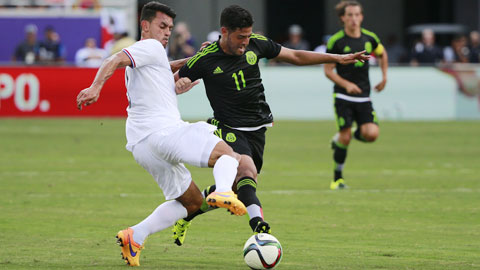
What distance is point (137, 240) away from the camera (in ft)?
24.0

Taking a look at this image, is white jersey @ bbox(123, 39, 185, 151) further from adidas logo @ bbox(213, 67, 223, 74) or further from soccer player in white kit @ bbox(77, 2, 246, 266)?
adidas logo @ bbox(213, 67, 223, 74)

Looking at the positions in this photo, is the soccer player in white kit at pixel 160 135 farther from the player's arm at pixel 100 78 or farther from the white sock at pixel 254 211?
the white sock at pixel 254 211

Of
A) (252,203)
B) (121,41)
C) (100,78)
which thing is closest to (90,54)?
(121,41)

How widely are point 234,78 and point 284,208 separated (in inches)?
126

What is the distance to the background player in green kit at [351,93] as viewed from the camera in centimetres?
1276

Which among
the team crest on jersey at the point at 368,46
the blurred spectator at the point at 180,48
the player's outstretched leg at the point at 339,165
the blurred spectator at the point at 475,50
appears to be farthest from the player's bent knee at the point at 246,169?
the blurred spectator at the point at 475,50

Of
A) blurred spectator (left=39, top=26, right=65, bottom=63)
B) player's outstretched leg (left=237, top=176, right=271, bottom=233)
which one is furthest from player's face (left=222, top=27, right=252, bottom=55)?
blurred spectator (left=39, top=26, right=65, bottom=63)

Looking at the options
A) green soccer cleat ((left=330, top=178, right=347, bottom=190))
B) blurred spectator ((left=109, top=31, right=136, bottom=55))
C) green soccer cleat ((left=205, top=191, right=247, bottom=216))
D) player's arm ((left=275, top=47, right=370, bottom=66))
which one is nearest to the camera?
green soccer cleat ((left=205, top=191, right=247, bottom=216))

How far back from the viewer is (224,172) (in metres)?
6.78

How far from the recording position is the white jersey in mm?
7066

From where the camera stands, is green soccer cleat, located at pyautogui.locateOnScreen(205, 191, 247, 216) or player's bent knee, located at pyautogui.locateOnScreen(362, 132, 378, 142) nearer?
green soccer cleat, located at pyautogui.locateOnScreen(205, 191, 247, 216)

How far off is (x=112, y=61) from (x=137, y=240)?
1.43 m

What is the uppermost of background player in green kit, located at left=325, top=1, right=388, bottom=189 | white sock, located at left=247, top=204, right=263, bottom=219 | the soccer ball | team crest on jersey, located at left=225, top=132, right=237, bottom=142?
team crest on jersey, located at left=225, top=132, right=237, bottom=142

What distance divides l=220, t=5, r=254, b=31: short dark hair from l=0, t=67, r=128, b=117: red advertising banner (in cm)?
1667
